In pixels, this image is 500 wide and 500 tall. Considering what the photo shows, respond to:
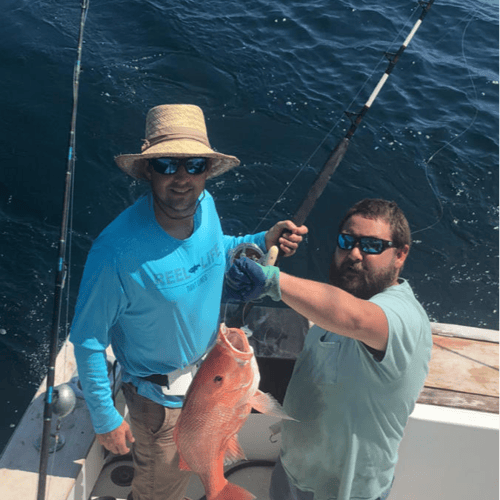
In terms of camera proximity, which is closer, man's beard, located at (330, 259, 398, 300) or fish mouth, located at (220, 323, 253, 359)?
fish mouth, located at (220, 323, 253, 359)

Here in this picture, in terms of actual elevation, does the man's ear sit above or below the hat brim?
below

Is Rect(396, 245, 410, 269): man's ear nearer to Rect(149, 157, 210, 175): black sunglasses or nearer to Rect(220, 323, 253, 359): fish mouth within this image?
Rect(220, 323, 253, 359): fish mouth

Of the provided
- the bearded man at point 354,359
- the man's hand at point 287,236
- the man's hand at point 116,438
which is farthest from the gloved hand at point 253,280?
the man's hand at point 116,438

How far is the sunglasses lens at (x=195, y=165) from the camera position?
272 centimetres

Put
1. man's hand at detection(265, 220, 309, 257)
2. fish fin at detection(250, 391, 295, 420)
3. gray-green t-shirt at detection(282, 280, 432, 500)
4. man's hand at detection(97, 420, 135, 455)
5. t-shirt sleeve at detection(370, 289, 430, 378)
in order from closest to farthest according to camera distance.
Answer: t-shirt sleeve at detection(370, 289, 430, 378)
gray-green t-shirt at detection(282, 280, 432, 500)
fish fin at detection(250, 391, 295, 420)
man's hand at detection(97, 420, 135, 455)
man's hand at detection(265, 220, 309, 257)

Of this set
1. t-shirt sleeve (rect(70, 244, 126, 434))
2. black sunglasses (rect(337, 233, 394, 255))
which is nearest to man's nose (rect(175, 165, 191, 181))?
t-shirt sleeve (rect(70, 244, 126, 434))

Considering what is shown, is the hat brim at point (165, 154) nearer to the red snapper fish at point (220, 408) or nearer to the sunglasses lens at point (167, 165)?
the sunglasses lens at point (167, 165)

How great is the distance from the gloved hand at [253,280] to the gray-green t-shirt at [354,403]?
0.43 m

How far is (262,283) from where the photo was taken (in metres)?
2.22

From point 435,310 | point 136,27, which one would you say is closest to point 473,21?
point 136,27

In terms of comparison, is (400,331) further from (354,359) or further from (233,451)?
(233,451)

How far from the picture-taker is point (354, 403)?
2.42m

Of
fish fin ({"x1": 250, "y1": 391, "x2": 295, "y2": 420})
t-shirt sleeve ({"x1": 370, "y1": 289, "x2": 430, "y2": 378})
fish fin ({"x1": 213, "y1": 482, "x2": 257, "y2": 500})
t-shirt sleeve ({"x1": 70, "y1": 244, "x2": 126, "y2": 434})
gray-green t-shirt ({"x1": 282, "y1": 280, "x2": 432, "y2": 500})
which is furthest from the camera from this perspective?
fish fin ({"x1": 213, "y1": 482, "x2": 257, "y2": 500})

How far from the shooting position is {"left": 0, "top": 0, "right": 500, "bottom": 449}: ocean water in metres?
7.12
